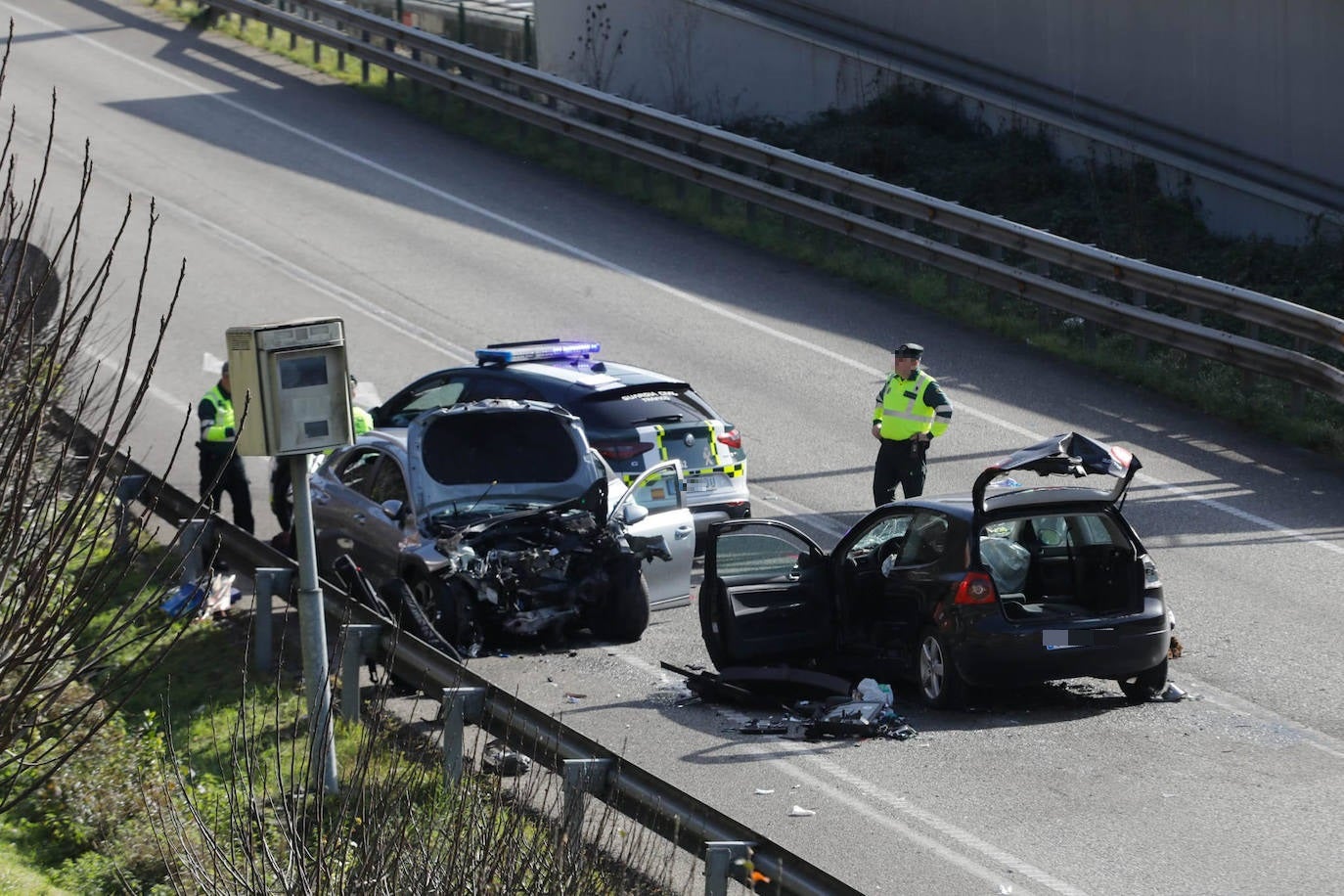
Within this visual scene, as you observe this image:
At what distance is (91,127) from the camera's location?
2828cm

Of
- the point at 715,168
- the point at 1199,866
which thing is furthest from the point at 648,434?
the point at 715,168

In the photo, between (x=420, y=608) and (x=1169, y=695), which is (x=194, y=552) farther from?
(x=1169, y=695)

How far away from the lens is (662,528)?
13.3 meters

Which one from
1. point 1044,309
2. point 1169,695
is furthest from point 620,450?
Answer: point 1044,309

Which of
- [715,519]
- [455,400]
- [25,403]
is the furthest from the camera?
[455,400]

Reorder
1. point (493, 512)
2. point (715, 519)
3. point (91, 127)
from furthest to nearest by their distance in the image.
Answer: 1. point (91, 127)
2. point (715, 519)
3. point (493, 512)

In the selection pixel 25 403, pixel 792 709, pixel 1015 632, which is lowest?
pixel 792 709

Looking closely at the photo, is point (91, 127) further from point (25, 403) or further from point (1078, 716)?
point (25, 403)

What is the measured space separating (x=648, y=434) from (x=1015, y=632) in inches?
180

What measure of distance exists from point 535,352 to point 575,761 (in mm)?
8163

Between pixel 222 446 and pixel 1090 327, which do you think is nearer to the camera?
pixel 222 446

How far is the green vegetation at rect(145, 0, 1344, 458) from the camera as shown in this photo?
18.7 meters

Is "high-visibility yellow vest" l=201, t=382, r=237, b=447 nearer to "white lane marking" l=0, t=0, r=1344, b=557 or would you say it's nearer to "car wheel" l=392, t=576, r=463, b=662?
"car wheel" l=392, t=576, r=463, b=662

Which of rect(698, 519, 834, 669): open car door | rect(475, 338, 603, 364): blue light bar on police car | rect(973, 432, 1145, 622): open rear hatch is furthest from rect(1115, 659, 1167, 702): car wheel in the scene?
rect(475, 338, 603, 364): blue light bar on police car
